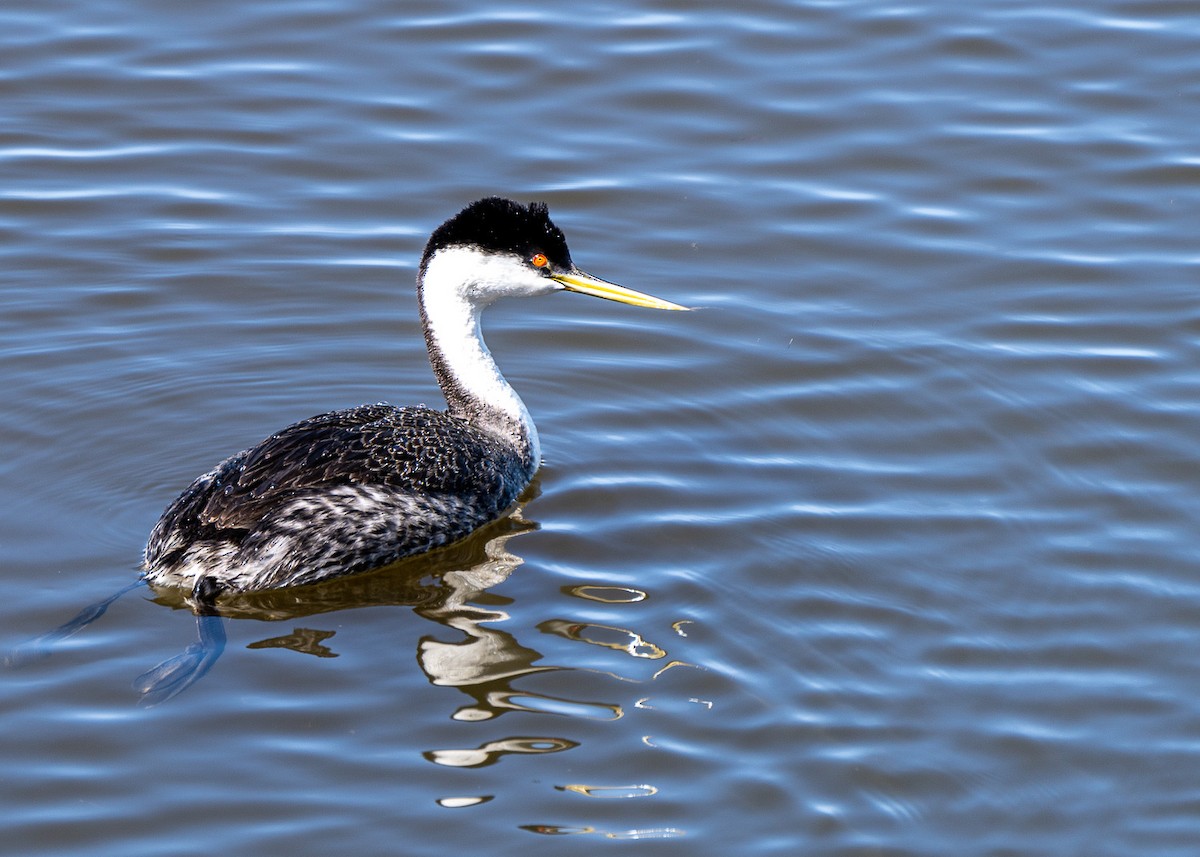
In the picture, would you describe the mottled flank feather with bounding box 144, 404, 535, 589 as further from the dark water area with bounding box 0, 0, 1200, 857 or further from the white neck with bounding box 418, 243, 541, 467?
the white neck with bounding box 418, 243, 541, 467

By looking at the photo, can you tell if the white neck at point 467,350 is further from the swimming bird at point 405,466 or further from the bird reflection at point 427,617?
the bird reflection at point 427,617

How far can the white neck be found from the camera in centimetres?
824

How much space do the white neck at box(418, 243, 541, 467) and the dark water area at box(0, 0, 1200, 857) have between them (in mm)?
353

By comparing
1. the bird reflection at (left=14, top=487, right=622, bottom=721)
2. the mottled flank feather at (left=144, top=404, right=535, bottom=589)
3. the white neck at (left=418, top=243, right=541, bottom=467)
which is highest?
the white neck at (left=418, top=243, right=541, bottom=467)

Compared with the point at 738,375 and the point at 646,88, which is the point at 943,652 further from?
the point at 646,88

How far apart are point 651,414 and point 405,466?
1.60 meters

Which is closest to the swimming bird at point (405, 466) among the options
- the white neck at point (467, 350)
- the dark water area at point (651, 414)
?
the white neck at point (467, 350)

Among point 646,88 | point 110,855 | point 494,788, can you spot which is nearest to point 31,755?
point 110,855

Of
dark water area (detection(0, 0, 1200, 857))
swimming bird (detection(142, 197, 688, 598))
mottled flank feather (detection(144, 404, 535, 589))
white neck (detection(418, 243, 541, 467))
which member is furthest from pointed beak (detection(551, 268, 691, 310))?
mottled flank feather (detection(144, 404, 535, 589))

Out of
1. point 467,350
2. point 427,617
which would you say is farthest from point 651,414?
point 427,617

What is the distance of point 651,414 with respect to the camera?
8852 mm

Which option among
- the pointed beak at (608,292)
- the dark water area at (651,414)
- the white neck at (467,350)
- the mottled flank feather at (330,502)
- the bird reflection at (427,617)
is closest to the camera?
the dark water area at (651,414)

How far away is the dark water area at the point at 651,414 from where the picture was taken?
621cm

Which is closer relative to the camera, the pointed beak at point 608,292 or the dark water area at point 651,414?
the dark water area at point 651,414
